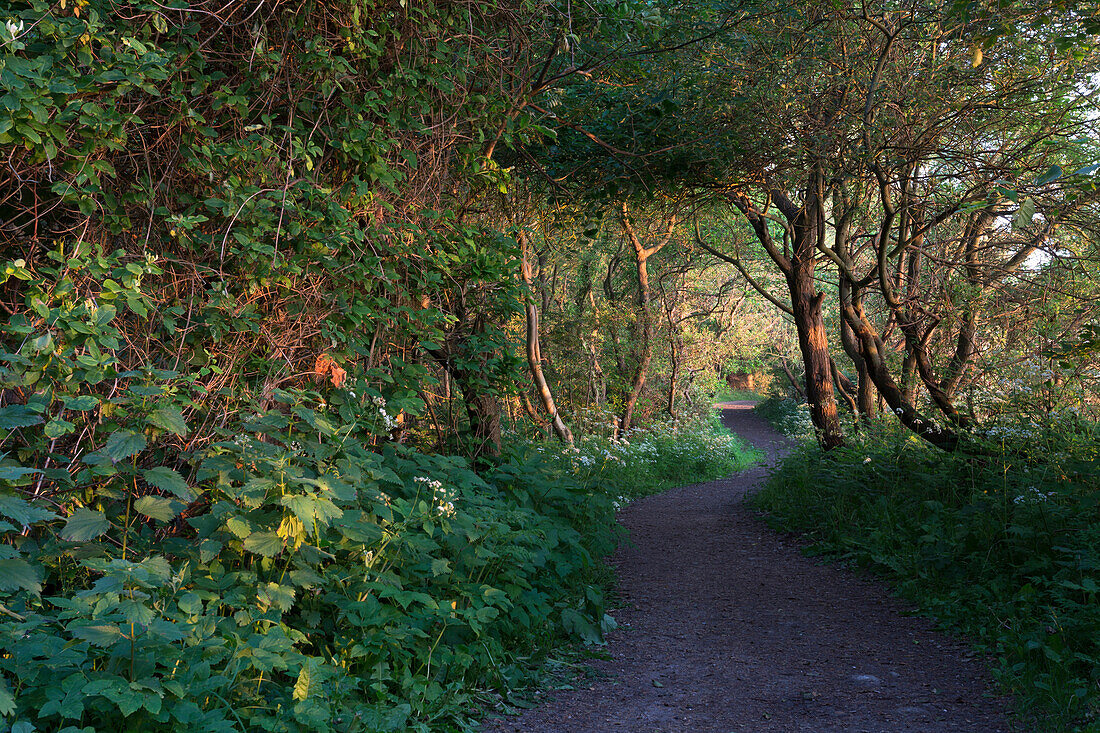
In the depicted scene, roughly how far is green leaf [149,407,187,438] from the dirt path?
2011 mm

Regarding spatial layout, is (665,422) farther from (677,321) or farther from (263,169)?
(263,169)

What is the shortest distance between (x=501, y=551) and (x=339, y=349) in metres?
1.67

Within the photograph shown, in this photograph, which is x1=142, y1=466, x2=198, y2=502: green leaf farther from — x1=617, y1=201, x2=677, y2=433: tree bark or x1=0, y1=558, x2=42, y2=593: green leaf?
x1=617, y1=201, x2=677, y2=433: tree bark

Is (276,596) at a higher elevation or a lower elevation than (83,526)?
lower

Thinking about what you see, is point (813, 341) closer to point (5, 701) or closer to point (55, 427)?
point (55, 427)

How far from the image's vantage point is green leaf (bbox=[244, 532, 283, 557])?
3027 mm

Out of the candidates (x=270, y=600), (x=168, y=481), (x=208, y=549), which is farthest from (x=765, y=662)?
(x=168, y=481)

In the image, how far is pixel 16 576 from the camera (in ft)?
7.95

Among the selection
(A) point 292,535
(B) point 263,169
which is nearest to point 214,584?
(A) point 292,535

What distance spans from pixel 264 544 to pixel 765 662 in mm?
→ 3119

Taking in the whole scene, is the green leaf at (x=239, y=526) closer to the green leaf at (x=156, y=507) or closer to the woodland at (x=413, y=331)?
the woodland at (x=413, y=331)

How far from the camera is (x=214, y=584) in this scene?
2980 mm

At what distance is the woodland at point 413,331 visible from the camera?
301 centimetres

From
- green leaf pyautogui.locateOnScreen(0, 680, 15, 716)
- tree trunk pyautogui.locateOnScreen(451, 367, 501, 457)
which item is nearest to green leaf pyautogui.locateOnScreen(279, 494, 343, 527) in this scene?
green leaf pyautogui.locateOnScreen(0, 680, 15, 716)
